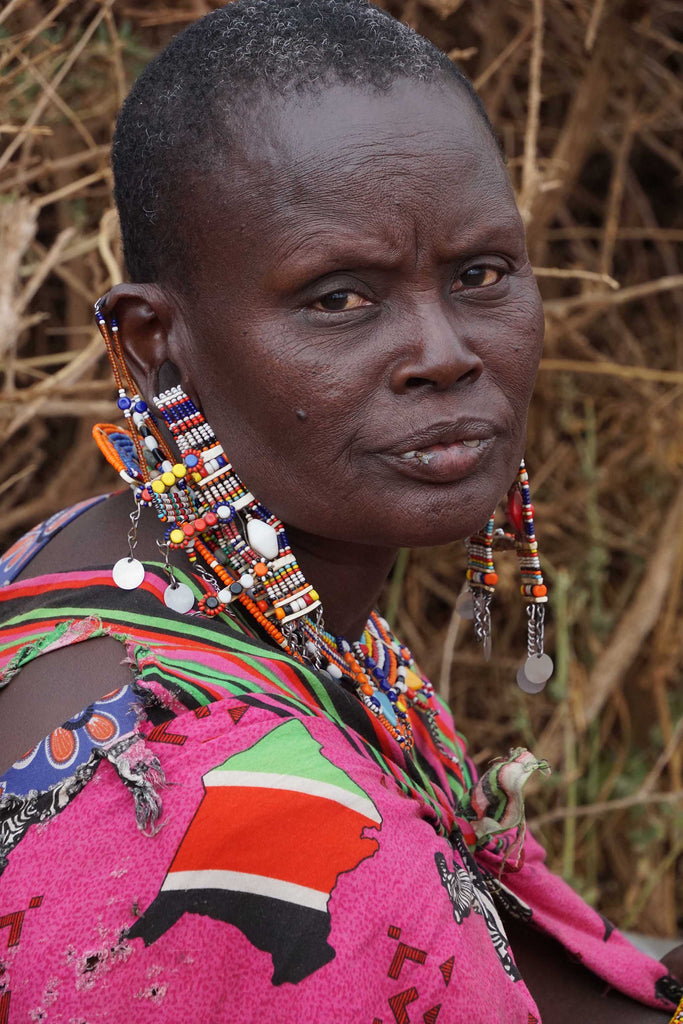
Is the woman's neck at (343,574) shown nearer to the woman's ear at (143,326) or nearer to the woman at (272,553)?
the woman at (272,553)

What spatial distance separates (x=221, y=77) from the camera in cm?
138

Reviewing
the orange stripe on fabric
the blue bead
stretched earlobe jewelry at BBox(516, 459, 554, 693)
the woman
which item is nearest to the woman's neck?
the woman

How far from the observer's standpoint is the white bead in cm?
145

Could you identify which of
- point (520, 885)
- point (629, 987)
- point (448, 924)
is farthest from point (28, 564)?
point (629, 987)

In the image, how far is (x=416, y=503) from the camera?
1414 mm

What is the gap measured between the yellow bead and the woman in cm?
20

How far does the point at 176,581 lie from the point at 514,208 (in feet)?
2.22

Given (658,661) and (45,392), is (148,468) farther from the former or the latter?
(658,661)

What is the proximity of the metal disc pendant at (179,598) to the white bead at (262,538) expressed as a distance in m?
0.11

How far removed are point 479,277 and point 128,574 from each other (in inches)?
24.2

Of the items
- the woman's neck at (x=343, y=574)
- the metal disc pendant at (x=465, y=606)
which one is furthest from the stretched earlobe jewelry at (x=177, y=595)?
the metal disc pendant at (x=465, y=606)

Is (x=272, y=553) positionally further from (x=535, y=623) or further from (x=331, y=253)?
(x=535, y=623)

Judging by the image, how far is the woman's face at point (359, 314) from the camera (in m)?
1.34

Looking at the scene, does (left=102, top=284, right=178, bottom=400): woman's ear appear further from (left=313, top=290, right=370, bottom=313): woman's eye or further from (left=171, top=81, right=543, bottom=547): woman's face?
(left=313, top=290, right=370, bottom=313): woman's eye
